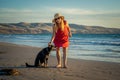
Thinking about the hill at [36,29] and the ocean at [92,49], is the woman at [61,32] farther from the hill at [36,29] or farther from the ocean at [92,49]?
the hill at [36,29]

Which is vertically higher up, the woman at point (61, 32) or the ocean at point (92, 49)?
the woman at point (61, 32)

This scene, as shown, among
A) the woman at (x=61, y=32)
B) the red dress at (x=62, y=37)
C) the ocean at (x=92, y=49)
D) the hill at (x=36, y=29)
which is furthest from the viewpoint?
the hill at (x=36, y=29)

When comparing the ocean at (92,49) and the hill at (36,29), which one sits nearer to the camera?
the ocean at (92,49)

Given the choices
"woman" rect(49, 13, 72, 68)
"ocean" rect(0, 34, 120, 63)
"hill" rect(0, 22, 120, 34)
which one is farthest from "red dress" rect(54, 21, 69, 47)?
"hill" rect(0, 22, 120, 34)

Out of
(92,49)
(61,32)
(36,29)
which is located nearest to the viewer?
(61,32)

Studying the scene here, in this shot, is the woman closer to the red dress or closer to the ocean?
the red dress

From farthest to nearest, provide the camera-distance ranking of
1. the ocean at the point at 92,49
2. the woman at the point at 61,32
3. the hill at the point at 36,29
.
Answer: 1. the hill at the point at 36,29
2. the ocean at the point at 92,49
3. the woman at the point at 61,32

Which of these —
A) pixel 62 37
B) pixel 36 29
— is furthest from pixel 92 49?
pixel 36 29

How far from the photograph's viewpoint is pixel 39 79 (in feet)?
20.7

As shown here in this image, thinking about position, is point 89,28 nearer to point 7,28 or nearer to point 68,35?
point 7,28

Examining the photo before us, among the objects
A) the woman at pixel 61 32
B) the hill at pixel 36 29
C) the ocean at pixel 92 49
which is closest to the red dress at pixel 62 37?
the woman at pixel 61 32

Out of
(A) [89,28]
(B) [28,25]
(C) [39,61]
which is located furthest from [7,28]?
(C) [39,61]

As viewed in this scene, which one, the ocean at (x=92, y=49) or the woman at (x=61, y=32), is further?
the ocean at (x=92, y=49)

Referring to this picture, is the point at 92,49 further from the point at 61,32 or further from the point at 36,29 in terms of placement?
the point at 36,29
